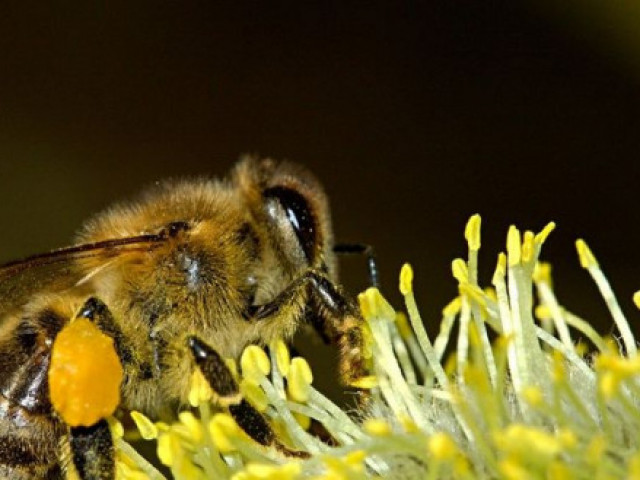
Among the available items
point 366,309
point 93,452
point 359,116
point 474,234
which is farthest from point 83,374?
point 359,116

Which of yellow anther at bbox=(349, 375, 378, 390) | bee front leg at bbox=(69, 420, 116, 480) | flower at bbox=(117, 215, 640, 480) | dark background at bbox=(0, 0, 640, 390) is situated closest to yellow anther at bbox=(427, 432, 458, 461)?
flower at bbox=(117, 215, 640, 480)

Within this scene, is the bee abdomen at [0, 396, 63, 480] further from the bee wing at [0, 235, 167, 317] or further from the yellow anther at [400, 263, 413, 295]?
the yellow anther at [400, 263, 413, 295]

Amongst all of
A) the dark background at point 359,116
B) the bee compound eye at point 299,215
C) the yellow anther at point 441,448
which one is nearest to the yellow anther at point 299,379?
the bee compound eye at point 299,215

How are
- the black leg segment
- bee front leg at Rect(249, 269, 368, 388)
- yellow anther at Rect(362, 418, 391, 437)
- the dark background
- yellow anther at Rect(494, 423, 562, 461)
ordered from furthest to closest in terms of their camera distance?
the dark background
the black leg segment
bee front leg at Rect(249, 269, 368, 388)
yellow anther at Rect(362, 418, 391, 437)
yellow anther at Rect(494, 423, 562, 461)

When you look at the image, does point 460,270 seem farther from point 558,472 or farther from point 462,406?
point 558,472

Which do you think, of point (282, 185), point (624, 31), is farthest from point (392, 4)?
point (282, 185)

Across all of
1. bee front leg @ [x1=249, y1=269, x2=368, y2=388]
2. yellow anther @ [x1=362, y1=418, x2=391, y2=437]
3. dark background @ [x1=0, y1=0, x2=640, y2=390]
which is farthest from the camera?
dark background @ [x1=0, y1=0, x2=640, y2=390]

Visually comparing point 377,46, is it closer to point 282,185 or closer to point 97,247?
point 282,185

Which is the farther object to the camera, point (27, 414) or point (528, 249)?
point (528, 249)
